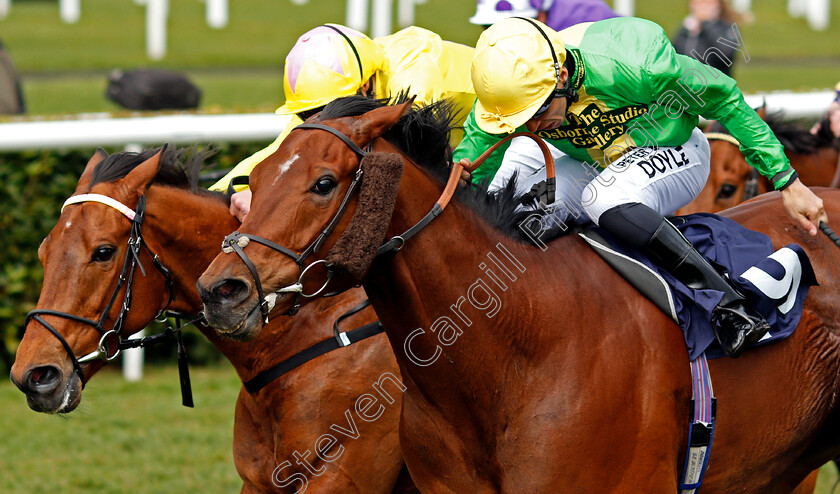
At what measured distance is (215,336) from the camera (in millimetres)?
3572

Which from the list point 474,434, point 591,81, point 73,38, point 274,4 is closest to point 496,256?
point 474,434

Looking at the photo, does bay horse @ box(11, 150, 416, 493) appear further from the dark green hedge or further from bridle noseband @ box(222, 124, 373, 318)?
the dark green hedge

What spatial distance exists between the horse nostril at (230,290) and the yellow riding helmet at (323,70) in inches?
51.6

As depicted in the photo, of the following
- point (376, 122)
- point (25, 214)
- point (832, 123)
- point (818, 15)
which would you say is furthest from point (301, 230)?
point (818, 15)

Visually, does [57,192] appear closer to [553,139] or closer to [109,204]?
[109,204]

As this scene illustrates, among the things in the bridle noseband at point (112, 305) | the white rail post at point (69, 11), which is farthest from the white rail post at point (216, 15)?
the bridle noseband at point (112, 305)

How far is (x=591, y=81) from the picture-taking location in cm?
314

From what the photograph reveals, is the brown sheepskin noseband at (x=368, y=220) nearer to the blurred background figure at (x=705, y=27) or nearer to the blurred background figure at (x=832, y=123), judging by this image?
the blurred background figure at (x=832, y=123)

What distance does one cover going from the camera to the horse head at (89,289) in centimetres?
305

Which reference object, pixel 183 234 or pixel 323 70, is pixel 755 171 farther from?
pixel 183 234

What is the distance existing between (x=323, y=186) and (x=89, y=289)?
1088 millimetres

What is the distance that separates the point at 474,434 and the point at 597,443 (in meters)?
0.33

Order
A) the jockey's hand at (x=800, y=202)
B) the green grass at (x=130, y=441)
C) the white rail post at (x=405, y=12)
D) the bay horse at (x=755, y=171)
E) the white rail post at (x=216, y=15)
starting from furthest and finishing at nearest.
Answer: the white rail post at (x=216, y=15) → the white rail post at (x=405, y=12) → the bay horse at (x=755, y=171) → the green grass at (x=130, y=441) → the jockey's hand at (x=800, y=202)

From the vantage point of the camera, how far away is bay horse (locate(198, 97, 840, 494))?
8.07 feet
